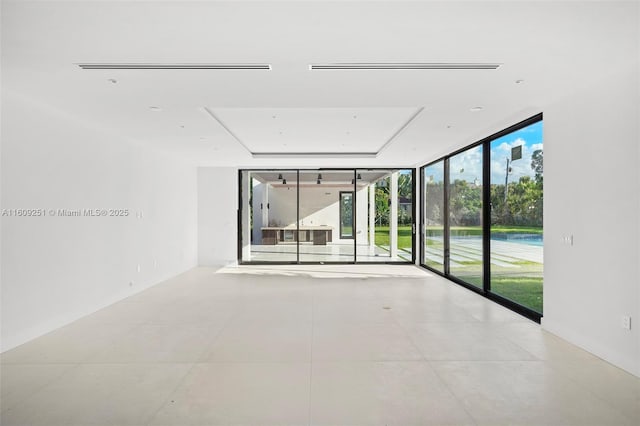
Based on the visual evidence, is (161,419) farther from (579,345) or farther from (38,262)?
(579,345)

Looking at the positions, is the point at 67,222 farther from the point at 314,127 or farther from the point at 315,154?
the point at 315,154

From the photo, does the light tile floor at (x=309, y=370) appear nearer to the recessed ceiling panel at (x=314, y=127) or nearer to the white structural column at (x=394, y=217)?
the recessed ceiling panel at (x=314, y=127)

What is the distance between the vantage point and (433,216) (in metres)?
9.18

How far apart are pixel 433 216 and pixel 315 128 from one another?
4419 millimetres

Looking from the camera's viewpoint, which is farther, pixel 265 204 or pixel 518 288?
pixel 265 204

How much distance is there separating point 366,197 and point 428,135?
908cm

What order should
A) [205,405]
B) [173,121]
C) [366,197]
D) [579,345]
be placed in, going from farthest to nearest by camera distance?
[366,197] < [173,121] < [579,345] < [205,405]

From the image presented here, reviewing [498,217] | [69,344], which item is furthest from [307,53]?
[498,217]

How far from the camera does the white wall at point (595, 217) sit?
11.0 feet

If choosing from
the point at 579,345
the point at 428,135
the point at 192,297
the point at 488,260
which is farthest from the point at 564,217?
the point at 192,297

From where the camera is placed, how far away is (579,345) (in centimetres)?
395

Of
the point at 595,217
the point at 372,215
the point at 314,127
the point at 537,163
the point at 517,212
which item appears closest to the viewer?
the point at 595,217

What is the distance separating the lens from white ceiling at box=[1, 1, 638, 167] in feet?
8.04

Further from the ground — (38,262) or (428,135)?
(428,135)
